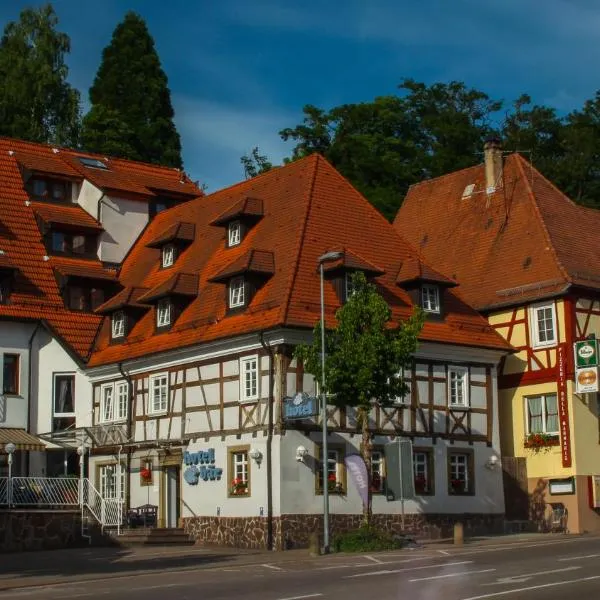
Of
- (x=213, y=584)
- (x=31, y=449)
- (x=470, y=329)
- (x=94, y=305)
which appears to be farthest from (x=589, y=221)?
(x=213, y=584)

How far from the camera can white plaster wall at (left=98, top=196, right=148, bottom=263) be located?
165 feet

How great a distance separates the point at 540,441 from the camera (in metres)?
43.4

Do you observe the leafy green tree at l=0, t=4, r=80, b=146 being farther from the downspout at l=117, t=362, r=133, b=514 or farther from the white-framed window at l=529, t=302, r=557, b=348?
the white-framed window at l=529, t=302, r=557, b=348

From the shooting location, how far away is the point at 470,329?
42688 millimetres

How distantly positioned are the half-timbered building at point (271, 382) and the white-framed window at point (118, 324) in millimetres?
84

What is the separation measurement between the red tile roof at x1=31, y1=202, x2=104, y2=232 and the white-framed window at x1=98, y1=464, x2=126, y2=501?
32.1 feet

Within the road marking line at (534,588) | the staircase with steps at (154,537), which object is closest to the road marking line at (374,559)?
the road marking line at (534,588)

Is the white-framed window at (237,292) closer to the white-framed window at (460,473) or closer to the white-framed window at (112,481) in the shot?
the white-framed window at (112,481)

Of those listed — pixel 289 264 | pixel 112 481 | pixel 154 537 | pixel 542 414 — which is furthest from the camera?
pixel 112 481

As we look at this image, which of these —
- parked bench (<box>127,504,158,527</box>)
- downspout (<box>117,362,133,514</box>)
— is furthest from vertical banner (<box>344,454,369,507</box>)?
downspout (<box>117,362,133,514</box>)

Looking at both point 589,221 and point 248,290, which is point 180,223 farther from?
point 589,221

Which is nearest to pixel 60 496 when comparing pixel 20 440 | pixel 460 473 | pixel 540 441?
pixel 20 440

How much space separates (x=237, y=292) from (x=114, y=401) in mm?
7149

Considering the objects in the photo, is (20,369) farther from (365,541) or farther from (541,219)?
(541,219)
